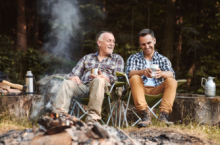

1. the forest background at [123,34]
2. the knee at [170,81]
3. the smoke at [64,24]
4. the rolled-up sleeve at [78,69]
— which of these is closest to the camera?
the knee at [170,81]

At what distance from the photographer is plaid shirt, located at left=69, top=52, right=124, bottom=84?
314 centimetres

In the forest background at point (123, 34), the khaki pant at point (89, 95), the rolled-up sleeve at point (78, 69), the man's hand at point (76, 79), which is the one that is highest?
the forest background at point (123, 34)

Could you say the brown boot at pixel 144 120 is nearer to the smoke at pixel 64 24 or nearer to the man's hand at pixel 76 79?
the man's hand at pixel 76 79

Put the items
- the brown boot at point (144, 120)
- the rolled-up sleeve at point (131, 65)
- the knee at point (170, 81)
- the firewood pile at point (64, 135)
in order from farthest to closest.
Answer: the rolled-up sleeve at point (131, 65)
the knee at point (170, 81)
the brown boot at point (144, 120)
the firewood pile at point (64, 135)

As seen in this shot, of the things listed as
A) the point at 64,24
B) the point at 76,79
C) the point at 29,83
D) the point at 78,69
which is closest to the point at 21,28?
the point at 64,24

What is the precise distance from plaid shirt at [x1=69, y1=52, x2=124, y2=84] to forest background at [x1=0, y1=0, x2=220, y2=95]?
A: 3166 mm

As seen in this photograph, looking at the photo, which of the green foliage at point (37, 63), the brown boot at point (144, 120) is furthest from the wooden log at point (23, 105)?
the green foliage at point (37, 63)

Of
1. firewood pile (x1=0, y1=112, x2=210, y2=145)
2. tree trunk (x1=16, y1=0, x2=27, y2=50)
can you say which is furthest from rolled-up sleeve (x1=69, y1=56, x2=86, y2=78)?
tree trunk (x1=16, y1=0, x2=27, y2=50)

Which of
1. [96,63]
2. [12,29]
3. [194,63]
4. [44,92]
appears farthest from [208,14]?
[12,29]

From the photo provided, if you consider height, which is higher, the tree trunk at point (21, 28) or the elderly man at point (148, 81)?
the tree trunk at point (21, 28)

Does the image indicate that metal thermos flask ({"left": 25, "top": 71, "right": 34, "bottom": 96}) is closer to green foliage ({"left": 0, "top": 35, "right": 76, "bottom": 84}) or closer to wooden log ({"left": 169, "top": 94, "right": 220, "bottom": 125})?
wooden log ({"left": 169, "top": 94, "right": 220, "bottom": 125})

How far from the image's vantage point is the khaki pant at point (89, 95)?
2.55 m

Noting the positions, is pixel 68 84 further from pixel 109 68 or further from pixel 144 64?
pixel 144 64

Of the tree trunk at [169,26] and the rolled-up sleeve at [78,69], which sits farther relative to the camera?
the tree trunk at [169,26]
